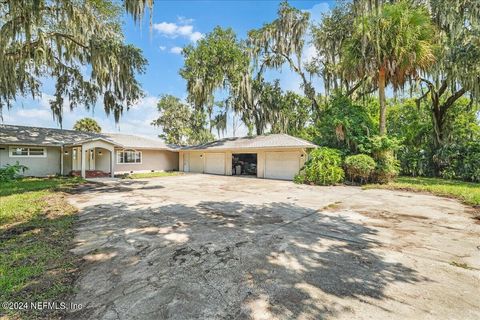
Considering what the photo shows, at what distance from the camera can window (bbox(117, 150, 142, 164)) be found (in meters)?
19.1

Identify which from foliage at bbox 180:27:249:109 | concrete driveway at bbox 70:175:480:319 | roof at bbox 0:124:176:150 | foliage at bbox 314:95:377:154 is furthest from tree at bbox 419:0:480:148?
roof at bbox 0:124:176:150

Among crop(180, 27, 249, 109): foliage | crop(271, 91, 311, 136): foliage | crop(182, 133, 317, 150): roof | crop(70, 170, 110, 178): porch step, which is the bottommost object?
crop(70, 170, 110, 178): porch step

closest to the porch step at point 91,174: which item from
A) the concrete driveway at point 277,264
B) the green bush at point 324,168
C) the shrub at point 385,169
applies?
the concrete driveway at point 277,264

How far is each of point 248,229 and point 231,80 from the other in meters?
15.9

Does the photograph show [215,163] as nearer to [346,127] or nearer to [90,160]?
[90,160]

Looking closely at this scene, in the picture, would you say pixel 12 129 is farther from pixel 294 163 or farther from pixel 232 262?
pixel 232 262

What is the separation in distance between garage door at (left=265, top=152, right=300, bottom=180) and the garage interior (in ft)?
10.6

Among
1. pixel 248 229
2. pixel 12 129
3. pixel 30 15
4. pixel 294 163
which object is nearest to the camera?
pixel 248 229

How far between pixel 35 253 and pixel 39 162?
15595 millimetres

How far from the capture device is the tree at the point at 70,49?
29.1 feet

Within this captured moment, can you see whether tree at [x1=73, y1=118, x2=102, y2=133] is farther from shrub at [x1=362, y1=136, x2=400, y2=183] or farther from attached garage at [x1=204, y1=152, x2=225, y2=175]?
shrub at [x1=362, y1=136, x2=400, y2=183]

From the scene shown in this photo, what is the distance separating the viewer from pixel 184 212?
6625 millimetres

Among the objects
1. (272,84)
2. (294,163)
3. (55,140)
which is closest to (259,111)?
(272,84)

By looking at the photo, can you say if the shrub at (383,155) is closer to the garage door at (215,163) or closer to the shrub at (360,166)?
the shrub at (360,166)
